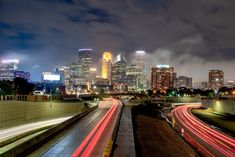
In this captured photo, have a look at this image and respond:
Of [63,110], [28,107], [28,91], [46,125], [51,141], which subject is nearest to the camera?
[51,141]

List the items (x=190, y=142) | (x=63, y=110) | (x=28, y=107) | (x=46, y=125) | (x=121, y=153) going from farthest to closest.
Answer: (x=63, y=110), (x=28, y=107), (x=46, y=125), (x=190, y=142), (x=121, y=153)

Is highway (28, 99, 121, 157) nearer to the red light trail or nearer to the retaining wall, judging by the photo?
the red light trail

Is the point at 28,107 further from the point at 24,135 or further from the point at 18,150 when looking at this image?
the point at 18,150

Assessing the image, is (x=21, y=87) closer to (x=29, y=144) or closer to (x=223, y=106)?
(x=223, y=106)

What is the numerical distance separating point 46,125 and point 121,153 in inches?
1469

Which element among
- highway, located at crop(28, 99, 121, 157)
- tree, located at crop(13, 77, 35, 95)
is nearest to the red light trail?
highway, located at crop(28, 99, 121, 157)

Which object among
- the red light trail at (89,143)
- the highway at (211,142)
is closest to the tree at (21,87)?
the highway at (211,142)

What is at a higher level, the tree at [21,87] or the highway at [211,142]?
the tree at [21,87]

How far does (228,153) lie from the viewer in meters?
54.2

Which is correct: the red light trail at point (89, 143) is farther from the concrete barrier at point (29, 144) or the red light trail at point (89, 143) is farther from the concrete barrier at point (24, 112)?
the concrete barrier at point (24, 112)

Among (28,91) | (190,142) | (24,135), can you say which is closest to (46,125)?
(24,135)

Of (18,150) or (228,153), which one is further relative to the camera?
(228,153)

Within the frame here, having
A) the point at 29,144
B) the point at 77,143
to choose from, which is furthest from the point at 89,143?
the point at 29,144

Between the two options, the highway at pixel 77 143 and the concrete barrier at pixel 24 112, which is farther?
the concrete barrier at pixel 24 112
